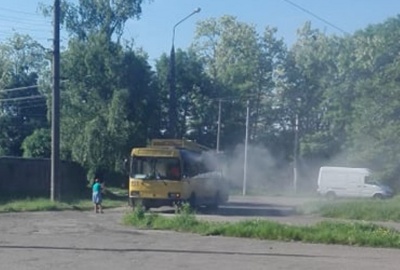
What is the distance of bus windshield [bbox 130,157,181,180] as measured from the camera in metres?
39.8

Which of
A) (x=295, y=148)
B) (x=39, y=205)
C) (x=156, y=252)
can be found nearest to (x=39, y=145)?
(x=295, y=148)

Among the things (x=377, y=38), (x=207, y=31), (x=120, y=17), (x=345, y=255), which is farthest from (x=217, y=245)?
(x=207, y=31)

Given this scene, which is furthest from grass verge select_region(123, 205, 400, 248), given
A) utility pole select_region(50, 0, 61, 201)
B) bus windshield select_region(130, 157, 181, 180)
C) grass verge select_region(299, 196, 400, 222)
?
utility pole select_region(50, 0, 61, 201)

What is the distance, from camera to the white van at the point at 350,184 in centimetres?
6469

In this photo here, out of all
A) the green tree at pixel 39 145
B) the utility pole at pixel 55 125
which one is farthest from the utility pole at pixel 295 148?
the utility pole at pixel 55 125

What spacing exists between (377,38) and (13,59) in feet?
116

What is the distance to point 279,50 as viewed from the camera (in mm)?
88188

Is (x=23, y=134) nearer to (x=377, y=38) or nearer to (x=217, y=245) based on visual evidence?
(x=377, y=38)

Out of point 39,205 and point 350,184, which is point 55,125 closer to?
point 39,205

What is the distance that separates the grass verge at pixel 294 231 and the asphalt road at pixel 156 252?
2.79 feet

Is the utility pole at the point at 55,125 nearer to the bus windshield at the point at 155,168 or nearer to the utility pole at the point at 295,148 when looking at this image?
the bus windshield at the point at 155,168

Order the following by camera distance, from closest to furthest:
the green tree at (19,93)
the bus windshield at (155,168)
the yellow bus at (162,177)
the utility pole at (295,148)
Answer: the yellow bus at (162,177) < the bus windshield at (155,168) < the utility pole at (295,148) < the green tree at (19,93)

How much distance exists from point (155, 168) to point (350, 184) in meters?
28.3

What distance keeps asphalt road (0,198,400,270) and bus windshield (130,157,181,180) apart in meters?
10.4
